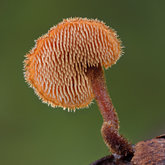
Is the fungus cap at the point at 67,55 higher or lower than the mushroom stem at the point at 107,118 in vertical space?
higher

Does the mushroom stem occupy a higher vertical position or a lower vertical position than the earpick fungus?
lower

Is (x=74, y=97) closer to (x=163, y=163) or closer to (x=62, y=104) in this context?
(x=62, y=104)

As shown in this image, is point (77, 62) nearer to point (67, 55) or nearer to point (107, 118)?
point (67, 55)

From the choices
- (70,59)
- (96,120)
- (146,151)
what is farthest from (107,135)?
(96,120)

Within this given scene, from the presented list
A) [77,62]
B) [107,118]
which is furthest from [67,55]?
[107,118]
